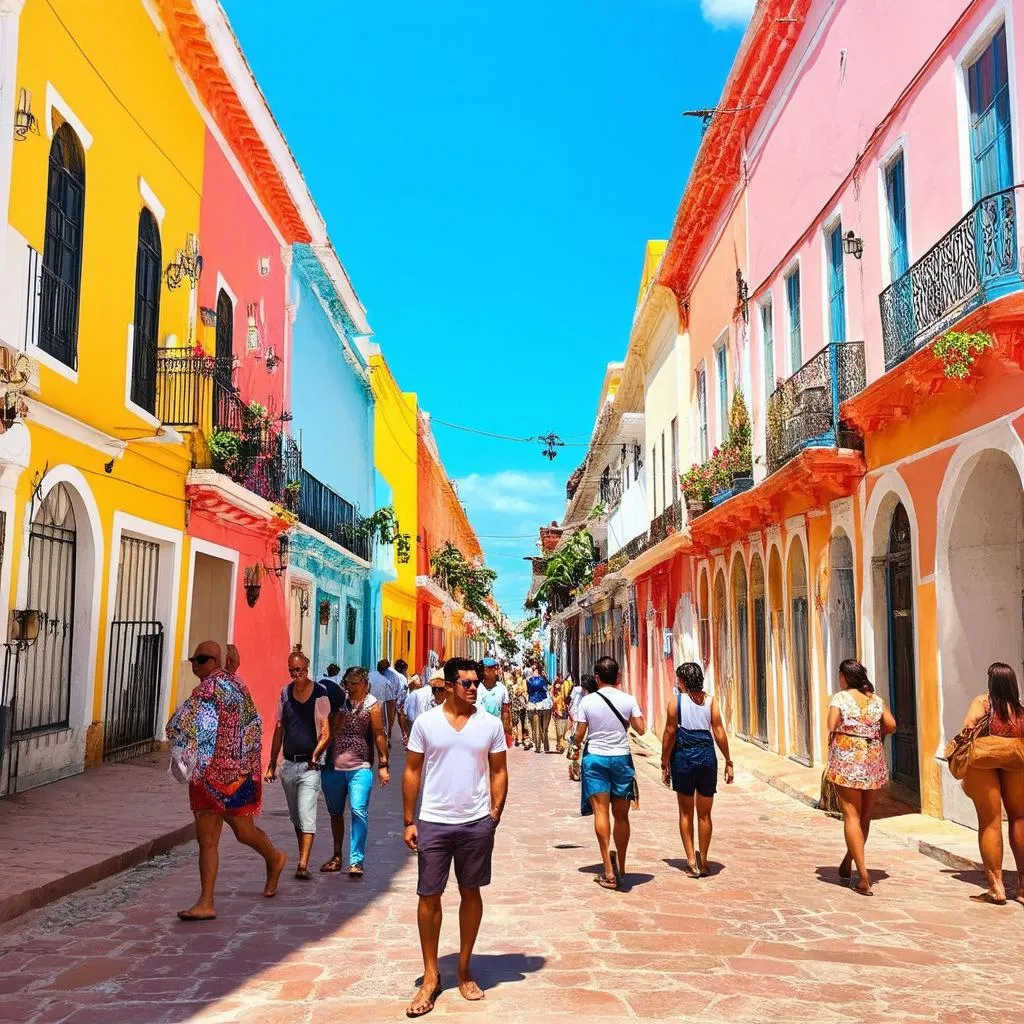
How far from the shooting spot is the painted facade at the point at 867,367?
9.75m

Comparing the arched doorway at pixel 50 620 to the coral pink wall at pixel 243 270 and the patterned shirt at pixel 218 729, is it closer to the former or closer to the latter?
the patterned shirt at pixel 218 729

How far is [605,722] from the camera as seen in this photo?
829cm

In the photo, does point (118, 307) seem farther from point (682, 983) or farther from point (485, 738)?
point (682, 983)

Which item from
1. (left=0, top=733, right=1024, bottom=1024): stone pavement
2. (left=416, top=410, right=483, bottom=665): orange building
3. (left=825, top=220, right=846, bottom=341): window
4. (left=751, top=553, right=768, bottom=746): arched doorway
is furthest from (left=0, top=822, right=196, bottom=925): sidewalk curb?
(left=416, top=410, right=483, bottom=665): orange building

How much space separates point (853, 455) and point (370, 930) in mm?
8263

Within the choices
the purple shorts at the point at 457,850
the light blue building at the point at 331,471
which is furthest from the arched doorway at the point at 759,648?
the purple shorts at the point at 457,850

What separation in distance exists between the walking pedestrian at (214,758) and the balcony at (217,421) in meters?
7.23

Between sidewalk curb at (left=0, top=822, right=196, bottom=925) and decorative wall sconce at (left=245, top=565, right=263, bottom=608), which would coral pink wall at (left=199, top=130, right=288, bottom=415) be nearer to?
decorative wall sconce at (left=245, top=565, right=263, bottom=608)

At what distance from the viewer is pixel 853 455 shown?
12.5m

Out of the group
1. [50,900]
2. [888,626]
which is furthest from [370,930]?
[888,626]

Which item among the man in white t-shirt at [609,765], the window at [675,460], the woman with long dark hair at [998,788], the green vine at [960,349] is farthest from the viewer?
the window at [675,460]

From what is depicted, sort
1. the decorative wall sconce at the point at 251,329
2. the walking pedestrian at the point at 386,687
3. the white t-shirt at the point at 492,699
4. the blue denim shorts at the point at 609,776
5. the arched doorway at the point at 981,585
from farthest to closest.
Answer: the walking pedestrian at the point at 386,687 < the decorative wall sconce at the point at 251,329 < the white t-shirt at the point at 492,699 < the arched doorway at the point at 981,585 < the blue denim shorts at the point at 609,776

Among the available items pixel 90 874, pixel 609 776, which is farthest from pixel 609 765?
pixel 90 874

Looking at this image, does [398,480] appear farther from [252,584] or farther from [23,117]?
[23,117]
